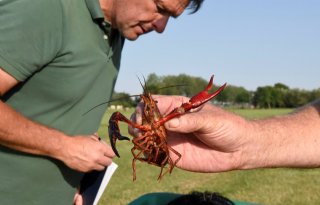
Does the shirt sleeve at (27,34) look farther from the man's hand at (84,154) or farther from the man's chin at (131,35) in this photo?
the man's chin at (131,35)

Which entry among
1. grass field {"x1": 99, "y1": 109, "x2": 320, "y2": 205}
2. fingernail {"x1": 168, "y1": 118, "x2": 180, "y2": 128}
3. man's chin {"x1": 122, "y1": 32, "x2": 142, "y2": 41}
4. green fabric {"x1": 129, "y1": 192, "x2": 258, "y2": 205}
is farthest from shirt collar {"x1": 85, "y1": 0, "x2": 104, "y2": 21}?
grass field {"x1": 99, "y1": 109, "x2": 320, "y2": 205}

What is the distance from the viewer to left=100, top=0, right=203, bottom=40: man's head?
14.3 feet

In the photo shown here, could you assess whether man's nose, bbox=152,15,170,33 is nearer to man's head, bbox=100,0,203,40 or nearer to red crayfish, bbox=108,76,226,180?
man's head, bbox=100,0,203,40

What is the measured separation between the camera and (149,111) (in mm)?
3061

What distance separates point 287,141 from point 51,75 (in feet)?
6.00

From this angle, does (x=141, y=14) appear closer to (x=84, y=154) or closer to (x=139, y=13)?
(x=139, y=13)

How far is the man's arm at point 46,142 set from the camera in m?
3.65

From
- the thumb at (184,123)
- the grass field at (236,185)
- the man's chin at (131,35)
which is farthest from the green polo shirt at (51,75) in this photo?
the grass field at (236,185)

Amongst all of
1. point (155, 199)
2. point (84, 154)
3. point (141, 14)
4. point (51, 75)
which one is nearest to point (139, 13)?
point (141, 14)

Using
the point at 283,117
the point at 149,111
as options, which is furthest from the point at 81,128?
the point at 283,117

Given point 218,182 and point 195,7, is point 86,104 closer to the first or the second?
Answer: point 195,7

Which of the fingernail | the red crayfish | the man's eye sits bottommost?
the red crayfish

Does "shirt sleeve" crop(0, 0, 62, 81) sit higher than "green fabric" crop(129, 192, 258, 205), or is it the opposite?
"shirt sleeve" crop(0, 0, 62, 81)

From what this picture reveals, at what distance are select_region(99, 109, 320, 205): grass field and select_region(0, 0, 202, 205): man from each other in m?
5.51
